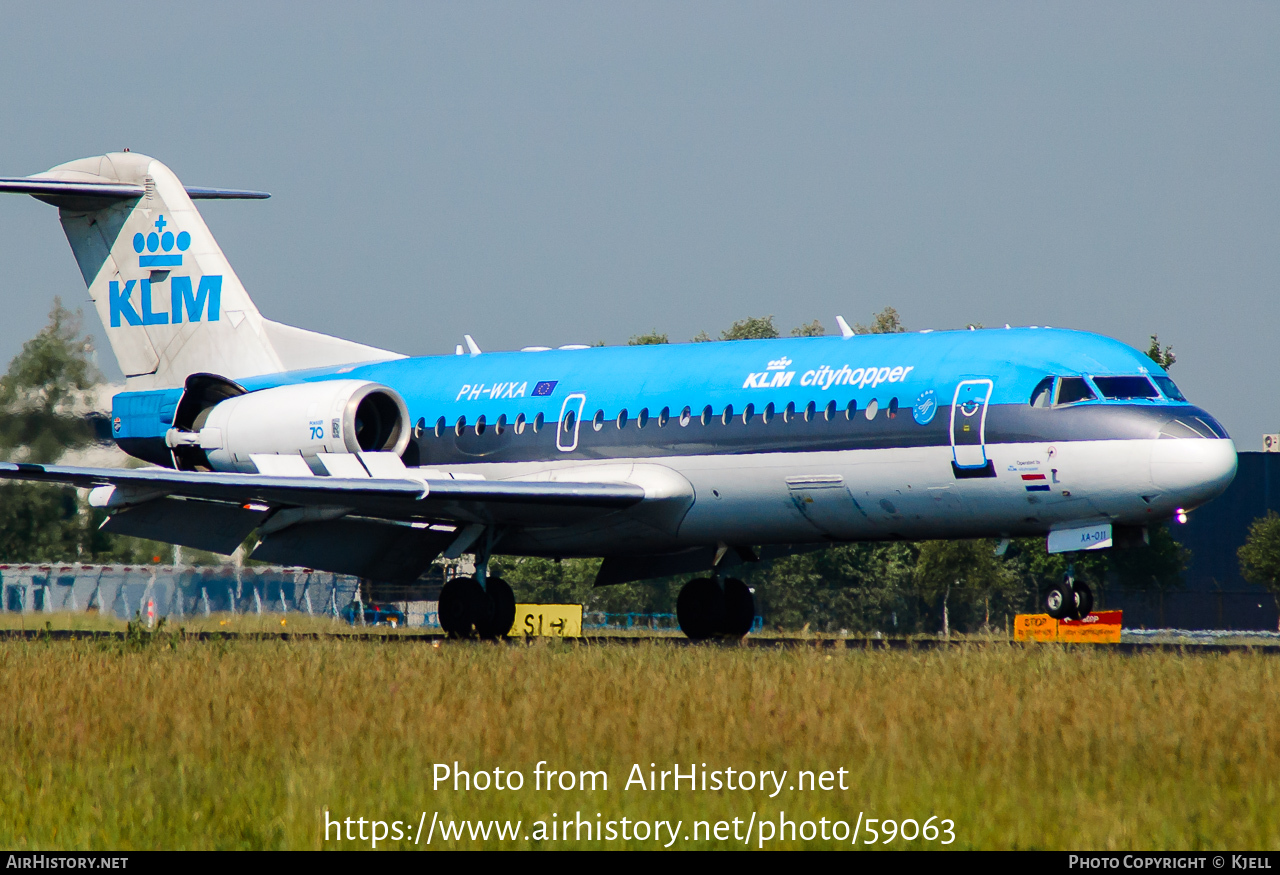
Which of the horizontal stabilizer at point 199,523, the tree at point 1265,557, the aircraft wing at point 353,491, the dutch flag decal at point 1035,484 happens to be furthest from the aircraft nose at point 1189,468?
the tree at point 1265,557

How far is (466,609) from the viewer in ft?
74.1

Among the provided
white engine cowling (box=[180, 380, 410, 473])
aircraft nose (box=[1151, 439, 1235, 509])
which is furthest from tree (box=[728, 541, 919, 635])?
aircraft nose (box=[1151, 439, 1235, 509])

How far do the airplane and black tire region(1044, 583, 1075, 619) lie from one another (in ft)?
0.10

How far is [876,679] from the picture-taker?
12992 mm

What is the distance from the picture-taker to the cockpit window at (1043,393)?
18281 millimetres

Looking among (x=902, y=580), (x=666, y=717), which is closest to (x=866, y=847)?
(x=666, y=717)

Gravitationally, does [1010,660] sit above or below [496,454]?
below

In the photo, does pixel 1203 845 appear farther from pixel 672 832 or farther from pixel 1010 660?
pixel 1010 660

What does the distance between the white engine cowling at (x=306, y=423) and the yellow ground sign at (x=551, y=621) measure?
8.81m

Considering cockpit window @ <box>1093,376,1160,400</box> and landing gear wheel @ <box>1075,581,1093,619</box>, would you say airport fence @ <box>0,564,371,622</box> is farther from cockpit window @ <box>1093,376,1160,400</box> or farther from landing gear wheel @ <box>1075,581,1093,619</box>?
cockpit window @ <box>1093,376,1160,400</box>

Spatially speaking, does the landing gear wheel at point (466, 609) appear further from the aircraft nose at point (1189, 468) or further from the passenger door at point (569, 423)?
the aircraft nose at point (1189, 468)

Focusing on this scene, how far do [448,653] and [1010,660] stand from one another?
5904 mm

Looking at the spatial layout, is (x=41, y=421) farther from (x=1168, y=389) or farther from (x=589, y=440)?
(x=1168, y=389)

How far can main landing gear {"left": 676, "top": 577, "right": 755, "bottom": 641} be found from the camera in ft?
76.7
